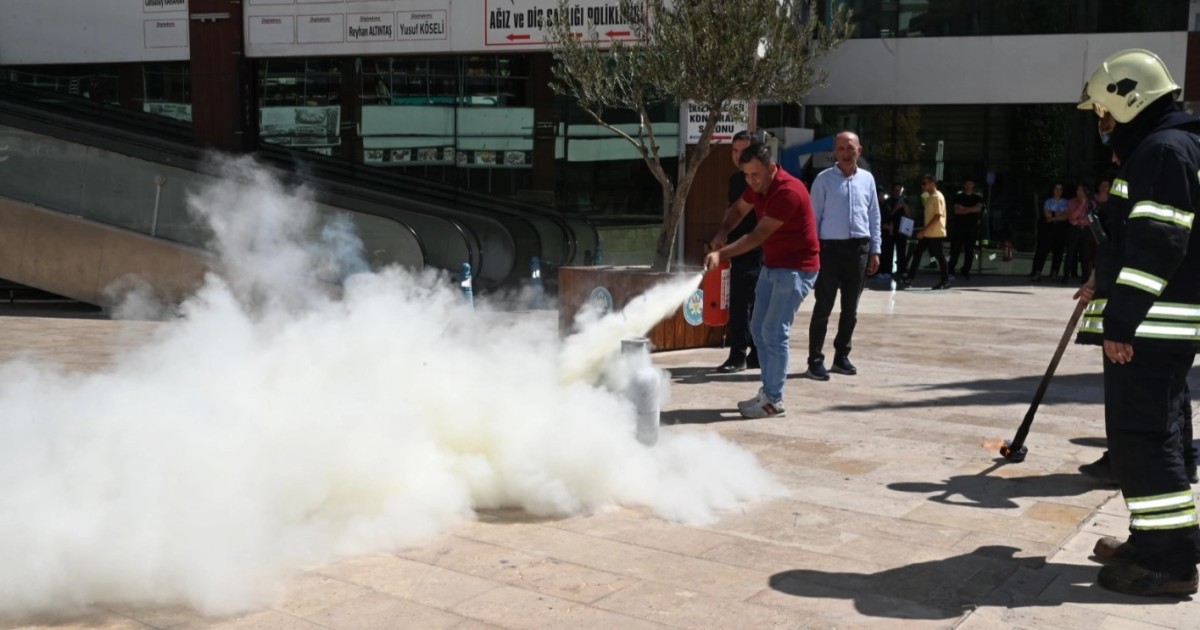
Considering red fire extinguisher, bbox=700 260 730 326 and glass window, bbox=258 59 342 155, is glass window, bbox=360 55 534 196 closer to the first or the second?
glass window, bbox=258 59 342 155

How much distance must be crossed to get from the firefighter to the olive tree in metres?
5.77

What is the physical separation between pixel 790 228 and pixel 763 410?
123cm

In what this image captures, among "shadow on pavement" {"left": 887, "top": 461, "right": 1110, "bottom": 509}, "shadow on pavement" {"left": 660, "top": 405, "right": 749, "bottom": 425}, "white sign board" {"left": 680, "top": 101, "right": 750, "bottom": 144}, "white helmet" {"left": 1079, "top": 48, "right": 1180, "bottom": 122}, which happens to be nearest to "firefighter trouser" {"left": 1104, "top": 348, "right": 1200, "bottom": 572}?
"white helmet" {"left": 1079, "top": 48, "right": 1180, "bottom": 122}

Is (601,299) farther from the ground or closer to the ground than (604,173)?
closer to the ground

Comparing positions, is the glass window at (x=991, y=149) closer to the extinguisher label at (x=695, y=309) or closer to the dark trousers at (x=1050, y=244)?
the dark trousers at (x=1050, y=244)

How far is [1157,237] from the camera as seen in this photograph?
13.7ft

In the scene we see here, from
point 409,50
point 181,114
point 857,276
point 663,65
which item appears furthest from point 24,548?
point 181,114

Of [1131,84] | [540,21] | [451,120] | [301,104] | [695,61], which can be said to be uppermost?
[540,21]

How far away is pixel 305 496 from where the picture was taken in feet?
15.7

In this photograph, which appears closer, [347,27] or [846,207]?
[846,207]

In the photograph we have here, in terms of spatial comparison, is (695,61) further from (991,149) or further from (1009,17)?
(1009,17)

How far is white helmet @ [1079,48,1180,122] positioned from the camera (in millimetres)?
4477

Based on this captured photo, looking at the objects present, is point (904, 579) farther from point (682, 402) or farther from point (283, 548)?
point (682, 402)

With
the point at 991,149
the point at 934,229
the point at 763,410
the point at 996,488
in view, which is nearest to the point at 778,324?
the point at 763,410
